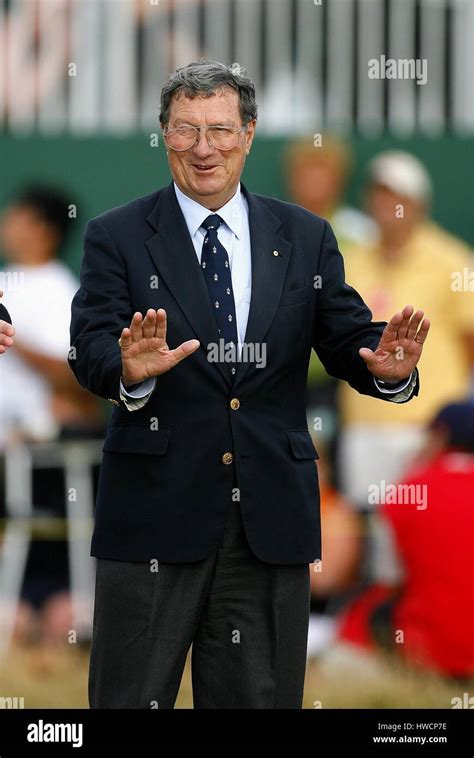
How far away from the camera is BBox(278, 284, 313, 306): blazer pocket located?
339 centimetres

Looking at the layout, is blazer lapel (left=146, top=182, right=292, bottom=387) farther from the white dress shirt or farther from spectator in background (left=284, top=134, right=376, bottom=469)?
spectator in background (left=284, top=134, right=376, bottom=469)

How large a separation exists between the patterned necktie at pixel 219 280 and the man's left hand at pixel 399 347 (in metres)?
0.30

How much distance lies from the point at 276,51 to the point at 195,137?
3.47 meters

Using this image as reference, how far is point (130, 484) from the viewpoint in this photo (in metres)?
3.36

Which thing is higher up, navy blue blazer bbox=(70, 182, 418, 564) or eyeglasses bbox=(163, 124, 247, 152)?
eyeglasses bbox=(163, 124, 247, 152)

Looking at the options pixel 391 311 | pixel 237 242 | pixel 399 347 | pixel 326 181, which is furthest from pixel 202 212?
pixel 326 181

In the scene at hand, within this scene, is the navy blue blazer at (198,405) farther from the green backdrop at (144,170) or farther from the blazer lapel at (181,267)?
the green backdrop at (144,170)

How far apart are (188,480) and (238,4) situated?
384cm

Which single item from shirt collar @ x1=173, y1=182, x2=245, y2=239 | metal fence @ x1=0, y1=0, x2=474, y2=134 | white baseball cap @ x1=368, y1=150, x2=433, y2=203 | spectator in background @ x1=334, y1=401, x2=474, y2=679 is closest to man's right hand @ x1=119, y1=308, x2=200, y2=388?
shirt collar @ x1=173, y1=182, x2=245, y2=239

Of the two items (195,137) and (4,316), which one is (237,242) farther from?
(4,316)

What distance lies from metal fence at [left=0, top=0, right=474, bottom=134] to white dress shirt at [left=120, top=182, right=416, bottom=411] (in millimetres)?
3328

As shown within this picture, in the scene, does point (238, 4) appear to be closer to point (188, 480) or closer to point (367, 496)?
point (367, 496)
